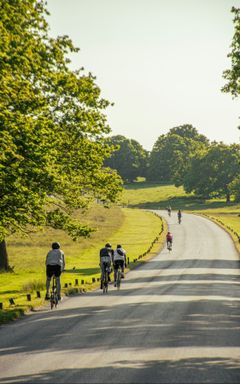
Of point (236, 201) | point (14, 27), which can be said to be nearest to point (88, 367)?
point (14, 27)

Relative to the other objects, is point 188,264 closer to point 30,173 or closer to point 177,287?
point 177,287

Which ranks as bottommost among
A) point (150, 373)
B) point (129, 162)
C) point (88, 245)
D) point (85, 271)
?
point (85, 271)

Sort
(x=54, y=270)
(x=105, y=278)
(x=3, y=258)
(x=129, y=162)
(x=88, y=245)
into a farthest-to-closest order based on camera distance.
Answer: (x=129, y=162)
(x=88, y=245)
(x=3, y=258)
(x=105, y=278)
(x=54, y=270)

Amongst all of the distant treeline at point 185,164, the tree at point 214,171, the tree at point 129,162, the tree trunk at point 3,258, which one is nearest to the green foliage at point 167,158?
the distant treeline at point 185,164

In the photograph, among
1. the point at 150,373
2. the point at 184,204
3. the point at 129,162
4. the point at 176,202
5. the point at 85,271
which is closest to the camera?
the point at 150,373

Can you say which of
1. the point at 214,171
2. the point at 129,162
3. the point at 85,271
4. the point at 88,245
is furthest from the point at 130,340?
the point at 129,162

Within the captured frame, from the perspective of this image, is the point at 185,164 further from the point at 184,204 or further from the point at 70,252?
the point at 70,252

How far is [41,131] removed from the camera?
18094 mm

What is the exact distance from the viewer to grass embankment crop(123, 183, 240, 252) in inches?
3789

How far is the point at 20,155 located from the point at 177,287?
1018 centimetres

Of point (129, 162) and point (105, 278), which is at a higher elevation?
point (129, 162)

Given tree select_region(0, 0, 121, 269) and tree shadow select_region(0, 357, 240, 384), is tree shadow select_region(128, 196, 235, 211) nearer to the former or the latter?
tree select_region(0, 0, 121, 269)

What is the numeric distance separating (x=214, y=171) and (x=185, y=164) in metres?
32.1

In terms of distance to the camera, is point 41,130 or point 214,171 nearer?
point 41,130
